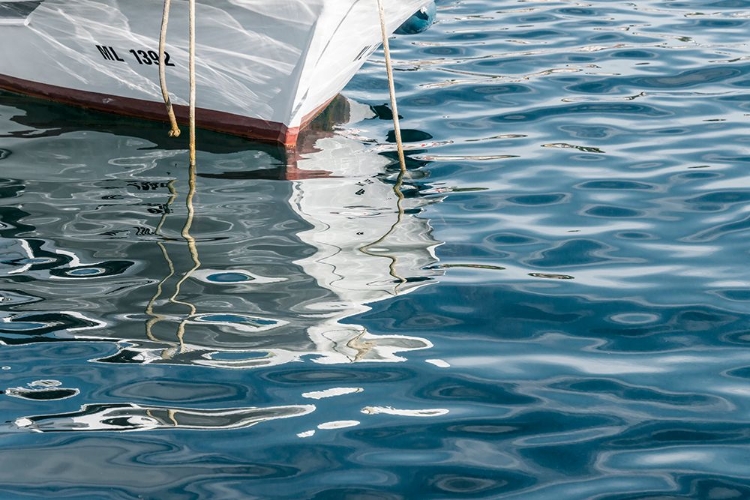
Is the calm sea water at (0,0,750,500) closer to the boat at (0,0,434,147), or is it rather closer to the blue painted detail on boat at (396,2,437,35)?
the boat at (0,0,434,147)

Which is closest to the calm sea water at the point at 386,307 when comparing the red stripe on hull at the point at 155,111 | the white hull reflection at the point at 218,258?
the white hull reflection at the point at 218,258

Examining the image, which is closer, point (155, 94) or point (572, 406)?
point (572, 406)

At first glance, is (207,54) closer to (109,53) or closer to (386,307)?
(109,53)

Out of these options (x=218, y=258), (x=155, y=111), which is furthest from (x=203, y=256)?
(x=155, y=111)

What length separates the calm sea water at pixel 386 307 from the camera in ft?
9.62

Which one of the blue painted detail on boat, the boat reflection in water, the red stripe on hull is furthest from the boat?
the blue painted detail on boat

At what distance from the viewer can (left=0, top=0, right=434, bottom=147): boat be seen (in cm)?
579

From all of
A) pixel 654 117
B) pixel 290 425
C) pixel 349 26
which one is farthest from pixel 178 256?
pixel 654 117

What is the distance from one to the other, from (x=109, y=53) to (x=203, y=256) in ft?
8.06

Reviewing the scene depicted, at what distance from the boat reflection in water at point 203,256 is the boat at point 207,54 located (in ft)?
1.25

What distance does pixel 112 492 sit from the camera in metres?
2.79

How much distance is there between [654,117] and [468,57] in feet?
6.74

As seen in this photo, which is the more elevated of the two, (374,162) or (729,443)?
Answer: (374,162)

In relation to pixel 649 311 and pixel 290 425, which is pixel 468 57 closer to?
pixel 649 311
